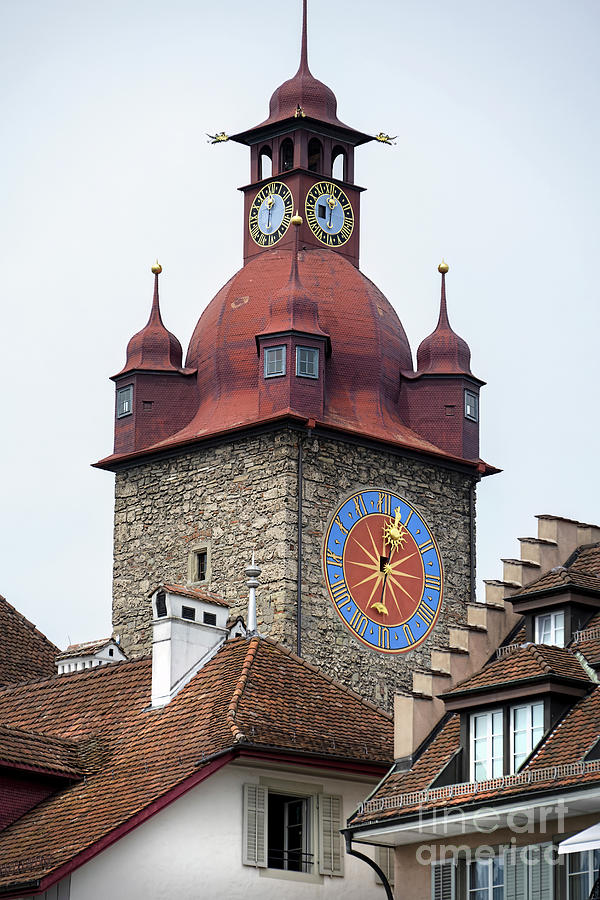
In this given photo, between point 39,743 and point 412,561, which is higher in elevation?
point 412,561

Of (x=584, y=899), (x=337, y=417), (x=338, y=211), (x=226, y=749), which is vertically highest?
(x=338, y=211)

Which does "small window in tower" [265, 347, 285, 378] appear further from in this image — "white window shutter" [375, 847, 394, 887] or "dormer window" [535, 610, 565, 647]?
"dormer window" [535, 610, 565, 647]

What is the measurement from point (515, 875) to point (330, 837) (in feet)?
16.8

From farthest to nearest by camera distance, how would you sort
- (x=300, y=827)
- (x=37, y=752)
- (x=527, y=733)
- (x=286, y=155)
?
Result: (x=286, y=155) < (x=37, y=752) < (x=300, y=827) < (x=527, y=733)

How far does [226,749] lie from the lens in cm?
3897

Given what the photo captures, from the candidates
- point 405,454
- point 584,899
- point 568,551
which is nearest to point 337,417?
point 405,454

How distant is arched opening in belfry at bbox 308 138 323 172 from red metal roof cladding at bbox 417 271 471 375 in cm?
426

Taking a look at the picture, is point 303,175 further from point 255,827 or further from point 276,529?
point 255,827

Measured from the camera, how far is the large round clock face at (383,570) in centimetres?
5578

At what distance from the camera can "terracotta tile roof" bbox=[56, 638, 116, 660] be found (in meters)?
50.1

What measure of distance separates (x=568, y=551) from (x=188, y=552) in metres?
17.4

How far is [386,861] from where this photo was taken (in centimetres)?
4056

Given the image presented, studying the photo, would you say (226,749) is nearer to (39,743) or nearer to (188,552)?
(39,743)

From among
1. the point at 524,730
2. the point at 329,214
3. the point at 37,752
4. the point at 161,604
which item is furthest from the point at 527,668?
the point at 329,214
